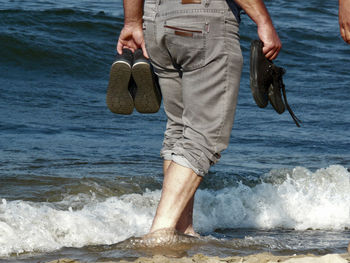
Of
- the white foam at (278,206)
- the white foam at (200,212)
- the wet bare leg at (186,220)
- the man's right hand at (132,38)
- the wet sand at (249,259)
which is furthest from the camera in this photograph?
the white foam at (278,206)

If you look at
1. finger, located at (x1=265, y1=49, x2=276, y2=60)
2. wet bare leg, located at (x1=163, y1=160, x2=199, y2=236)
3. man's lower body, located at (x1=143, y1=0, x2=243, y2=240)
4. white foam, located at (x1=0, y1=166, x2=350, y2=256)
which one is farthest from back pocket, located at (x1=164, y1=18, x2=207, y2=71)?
white foam, located at (x1=0, y1=166, x2=350, y2=256)

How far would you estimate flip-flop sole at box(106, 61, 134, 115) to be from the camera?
3.68m

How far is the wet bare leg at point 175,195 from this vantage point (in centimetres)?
337

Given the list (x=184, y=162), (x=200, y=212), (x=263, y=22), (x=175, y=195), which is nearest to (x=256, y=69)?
(x=263, y=22)

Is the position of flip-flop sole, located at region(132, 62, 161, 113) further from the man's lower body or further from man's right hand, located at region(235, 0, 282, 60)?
man's right hand, located at region(235, 0, 282, 60)

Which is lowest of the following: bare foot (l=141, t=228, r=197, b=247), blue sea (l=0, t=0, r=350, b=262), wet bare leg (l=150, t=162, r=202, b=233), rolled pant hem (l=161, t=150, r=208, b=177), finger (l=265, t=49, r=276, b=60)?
blue sea (l=0, t=0, r=350, b=262)

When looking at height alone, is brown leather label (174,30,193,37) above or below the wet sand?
above

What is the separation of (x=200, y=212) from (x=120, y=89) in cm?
158

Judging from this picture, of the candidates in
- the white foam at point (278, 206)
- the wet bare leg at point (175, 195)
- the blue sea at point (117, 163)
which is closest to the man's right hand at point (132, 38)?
the wet bare leg at point (175, 195)

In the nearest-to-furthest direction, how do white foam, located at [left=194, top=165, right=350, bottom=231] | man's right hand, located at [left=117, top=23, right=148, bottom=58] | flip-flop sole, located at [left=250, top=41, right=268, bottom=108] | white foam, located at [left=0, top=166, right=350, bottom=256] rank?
A: 1. flip-flop sole, located at [left=250, top=41, right=268, bottom=108]
2. man's right hand, located at [left=117, top=23, right=148, bottom=58]
3. white foam, located at [left=0, top=166, right=350, bottom=256]
4. white foam, located at [left=194, top=165, right=350, bottom=231]

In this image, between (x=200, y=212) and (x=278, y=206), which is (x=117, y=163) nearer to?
(x=200, y=212)

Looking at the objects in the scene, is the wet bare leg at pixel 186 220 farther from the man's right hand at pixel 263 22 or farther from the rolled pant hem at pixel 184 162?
the man's right hand at pixel 263 22

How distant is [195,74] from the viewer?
10.9 feet

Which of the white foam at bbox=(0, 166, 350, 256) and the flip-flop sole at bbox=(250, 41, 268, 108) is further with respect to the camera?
the white foam at bbox=(0, 166, 350, 256)
